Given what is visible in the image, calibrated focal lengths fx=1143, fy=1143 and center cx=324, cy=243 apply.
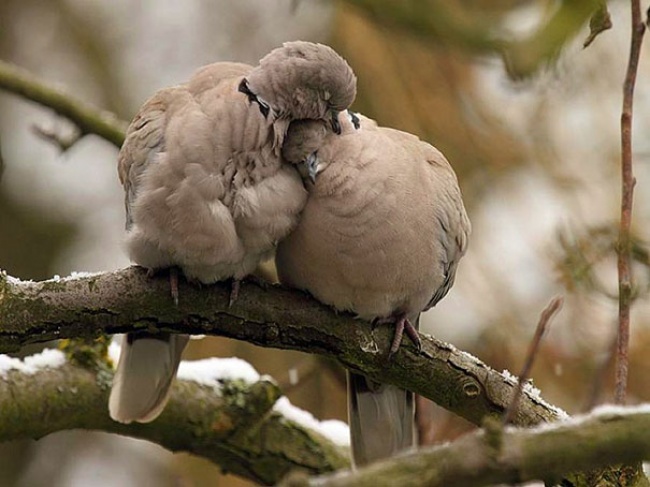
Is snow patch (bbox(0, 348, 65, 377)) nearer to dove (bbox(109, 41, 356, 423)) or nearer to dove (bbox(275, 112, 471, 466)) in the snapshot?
dove (bbox(109, 41, 356, 423))

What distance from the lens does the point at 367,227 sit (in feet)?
10.5

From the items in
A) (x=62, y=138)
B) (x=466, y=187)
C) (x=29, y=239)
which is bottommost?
(x=62, y=138)

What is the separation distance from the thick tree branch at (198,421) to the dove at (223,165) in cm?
66

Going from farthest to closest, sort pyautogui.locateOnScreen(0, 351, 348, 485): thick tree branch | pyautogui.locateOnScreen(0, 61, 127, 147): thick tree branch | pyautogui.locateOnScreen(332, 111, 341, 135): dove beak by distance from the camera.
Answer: pyautogui.locateOnScreen(0, 61, 127, 147): thick tree branch → pyautogui.locateOnScreen(0, 351, 348, 485): thick tree branch → pyautogui.locateOnScreen(332, 111, 341, 135): dove beak

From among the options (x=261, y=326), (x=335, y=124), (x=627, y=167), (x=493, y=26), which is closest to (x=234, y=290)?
(x=261, y=326)

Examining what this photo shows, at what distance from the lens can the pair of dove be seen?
122 inches

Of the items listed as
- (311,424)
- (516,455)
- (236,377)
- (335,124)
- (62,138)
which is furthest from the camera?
(62,138)

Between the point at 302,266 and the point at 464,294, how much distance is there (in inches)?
75.7

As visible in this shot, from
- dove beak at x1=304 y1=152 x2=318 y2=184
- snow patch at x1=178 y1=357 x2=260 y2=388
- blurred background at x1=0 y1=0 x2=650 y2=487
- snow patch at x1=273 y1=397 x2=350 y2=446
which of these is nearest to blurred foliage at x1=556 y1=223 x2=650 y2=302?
blurred background at x1=0 y1=0 x2=650 y2=487

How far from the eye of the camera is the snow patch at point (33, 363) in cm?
355

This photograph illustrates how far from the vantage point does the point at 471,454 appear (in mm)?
1840

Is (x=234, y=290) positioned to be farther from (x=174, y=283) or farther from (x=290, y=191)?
(x=290, y=191)

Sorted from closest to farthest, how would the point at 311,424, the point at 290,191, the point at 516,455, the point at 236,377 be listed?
1. the point at 516,455
2. the point at 290,191
3. the point at 236,377
4. the point at 311,424

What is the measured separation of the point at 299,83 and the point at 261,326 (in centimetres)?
70
